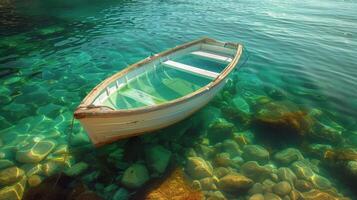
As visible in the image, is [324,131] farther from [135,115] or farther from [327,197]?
[135,115]

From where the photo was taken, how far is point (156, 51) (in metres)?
Answer: 19.7

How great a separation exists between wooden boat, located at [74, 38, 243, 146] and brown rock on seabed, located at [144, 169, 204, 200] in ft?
6.80

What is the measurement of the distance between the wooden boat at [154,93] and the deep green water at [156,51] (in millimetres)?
1305

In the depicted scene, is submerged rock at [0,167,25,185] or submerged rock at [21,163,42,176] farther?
submerged rock at [21,163,42,176]

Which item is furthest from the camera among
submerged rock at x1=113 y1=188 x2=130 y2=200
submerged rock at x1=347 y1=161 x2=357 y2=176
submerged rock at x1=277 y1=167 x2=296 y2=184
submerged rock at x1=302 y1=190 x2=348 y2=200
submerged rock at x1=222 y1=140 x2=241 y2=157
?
submerged rock at x1=222 y1=140 x2=241 y2=157

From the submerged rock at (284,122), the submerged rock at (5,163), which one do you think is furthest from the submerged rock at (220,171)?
the submerged rock at (5,163)

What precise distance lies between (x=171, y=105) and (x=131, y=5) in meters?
30.2

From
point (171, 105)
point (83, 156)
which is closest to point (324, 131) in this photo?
point (171, 105)

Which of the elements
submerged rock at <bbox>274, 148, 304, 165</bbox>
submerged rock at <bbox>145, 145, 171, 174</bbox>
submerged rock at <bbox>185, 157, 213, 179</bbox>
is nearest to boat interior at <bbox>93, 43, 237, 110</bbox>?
submerged rock at <bbox>145, 145, 171, 174</bbox>

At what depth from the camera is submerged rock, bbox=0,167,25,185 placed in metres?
8.41

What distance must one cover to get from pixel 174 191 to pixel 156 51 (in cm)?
1341

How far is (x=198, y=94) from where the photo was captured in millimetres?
9891

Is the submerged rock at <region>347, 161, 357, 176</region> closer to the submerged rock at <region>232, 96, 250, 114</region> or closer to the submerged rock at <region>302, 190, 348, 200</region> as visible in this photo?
the submerged rock at <region>302, 190, 348, 200</region>

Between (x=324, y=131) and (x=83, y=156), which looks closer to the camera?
(x=83, y=156)
